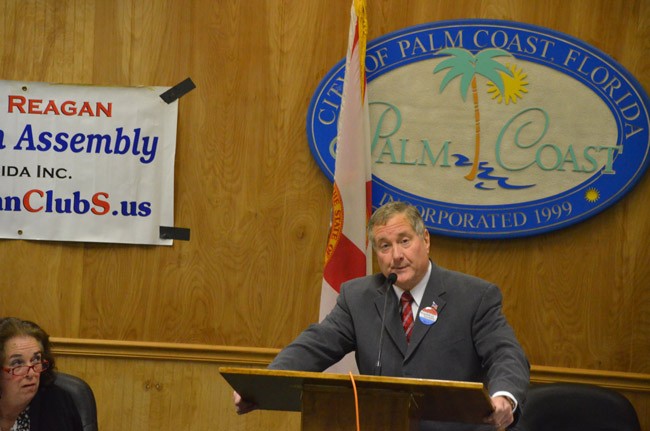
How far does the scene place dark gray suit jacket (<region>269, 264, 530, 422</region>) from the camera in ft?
10.4

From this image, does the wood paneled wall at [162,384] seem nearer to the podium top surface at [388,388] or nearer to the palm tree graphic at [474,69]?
the palm tree graphic at [474,69]

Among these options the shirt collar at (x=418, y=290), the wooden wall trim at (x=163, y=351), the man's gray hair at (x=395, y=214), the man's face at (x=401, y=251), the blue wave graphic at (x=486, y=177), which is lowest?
the wooden wall trim at (x=163, y=351)

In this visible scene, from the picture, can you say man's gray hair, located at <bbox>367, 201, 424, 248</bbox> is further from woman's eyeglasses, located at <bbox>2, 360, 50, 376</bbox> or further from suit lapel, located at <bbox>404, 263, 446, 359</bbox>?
woman's eyeglasses, located at <bbox>2, 360, 50, 376</bbox>

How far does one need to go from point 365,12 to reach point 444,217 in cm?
103

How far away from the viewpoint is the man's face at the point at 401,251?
3277mm

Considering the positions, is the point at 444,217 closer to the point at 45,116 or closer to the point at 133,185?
the point at 133,185

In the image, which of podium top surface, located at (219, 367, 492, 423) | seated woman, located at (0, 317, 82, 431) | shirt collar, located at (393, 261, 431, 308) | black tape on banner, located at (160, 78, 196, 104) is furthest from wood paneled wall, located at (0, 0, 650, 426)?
podium top surface, located at (219, 367, 492, 423)

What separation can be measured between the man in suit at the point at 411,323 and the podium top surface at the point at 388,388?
0.45 metres

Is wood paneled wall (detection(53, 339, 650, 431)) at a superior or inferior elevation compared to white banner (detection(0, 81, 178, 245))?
inferior

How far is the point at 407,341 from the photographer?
3.21 meters

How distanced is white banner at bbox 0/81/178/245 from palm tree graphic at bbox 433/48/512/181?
1.42 m

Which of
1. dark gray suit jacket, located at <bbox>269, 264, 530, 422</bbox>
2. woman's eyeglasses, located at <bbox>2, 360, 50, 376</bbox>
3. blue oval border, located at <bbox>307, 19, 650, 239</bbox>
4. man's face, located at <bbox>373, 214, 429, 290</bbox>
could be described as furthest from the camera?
blue oval border, located at <bbox>307, 19, 650, 239</bbox>

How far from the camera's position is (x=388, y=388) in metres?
2.50

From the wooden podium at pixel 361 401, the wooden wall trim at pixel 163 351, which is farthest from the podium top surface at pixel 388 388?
the wooden wall trim at pixel 163 351
